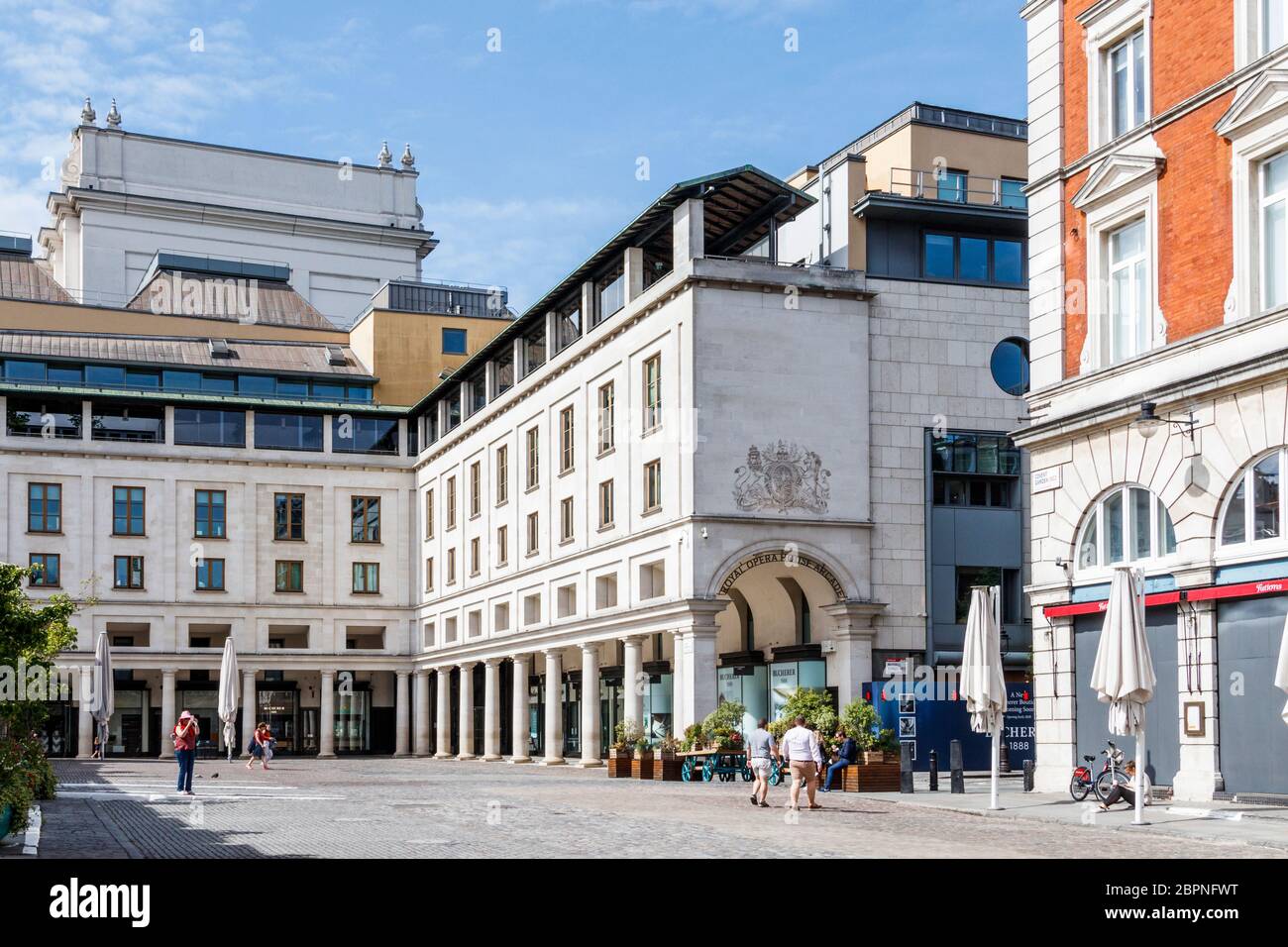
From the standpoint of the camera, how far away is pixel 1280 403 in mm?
26719

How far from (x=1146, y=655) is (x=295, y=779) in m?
27.4

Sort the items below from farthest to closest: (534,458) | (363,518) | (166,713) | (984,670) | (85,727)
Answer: (363,518) → (166,713) → (85,727) → (534,458) → (984,670)

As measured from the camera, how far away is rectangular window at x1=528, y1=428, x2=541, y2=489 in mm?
63594

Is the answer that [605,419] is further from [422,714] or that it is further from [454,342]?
[454,342]

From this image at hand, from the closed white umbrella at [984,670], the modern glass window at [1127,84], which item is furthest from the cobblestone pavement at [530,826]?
the modern glass window at [1127,84]

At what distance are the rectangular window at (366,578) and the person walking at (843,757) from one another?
50.6 meters

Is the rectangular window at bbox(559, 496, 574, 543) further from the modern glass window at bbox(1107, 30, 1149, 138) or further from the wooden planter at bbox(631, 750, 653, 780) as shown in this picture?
the modern glass window at bbox(1107, 30, 1149, 138)

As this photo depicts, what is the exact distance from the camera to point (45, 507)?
79.6m

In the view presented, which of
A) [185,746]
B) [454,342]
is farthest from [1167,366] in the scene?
[454,342]

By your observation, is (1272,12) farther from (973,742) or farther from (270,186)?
(270,186)

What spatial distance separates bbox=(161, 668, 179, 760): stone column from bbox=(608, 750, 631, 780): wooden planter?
38077mm

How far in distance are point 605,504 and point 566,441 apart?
5212mm

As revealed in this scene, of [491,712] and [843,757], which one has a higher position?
[843,757]

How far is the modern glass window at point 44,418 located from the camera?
261 feet
